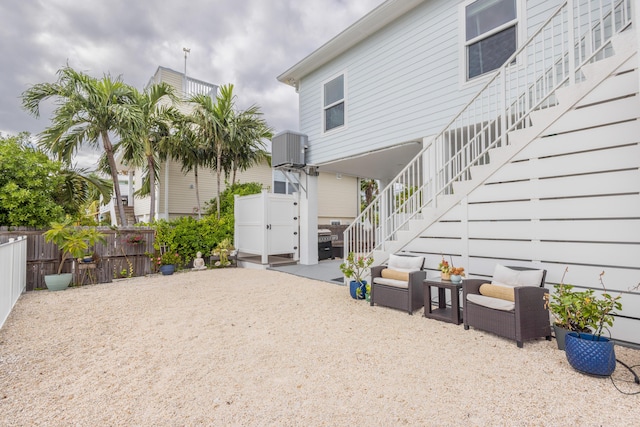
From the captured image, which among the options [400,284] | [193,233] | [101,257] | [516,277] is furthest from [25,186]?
[516,277]

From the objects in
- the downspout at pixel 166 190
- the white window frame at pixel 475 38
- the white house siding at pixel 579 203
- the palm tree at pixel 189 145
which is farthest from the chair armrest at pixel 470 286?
the downspout at pixel 166 190

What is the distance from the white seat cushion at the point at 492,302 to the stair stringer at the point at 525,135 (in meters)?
1.41

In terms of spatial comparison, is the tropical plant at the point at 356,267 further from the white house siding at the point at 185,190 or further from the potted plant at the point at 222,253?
the white house siding at the point at 185,190

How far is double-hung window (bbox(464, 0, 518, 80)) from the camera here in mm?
4711

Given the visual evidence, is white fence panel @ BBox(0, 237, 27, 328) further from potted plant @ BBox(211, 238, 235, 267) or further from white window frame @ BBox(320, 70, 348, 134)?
white window frame @ BBox(320, 70, 348, 134)

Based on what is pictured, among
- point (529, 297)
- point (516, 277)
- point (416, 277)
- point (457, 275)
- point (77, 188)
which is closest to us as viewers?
point (529, 297)

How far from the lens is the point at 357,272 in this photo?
5.06m

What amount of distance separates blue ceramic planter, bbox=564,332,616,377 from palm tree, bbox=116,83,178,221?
838 centimetres

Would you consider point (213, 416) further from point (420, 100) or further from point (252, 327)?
point (420, 100)

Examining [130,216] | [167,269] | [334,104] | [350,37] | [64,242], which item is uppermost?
[350,37]

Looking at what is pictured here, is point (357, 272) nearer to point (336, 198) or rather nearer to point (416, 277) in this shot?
point (416, 277)

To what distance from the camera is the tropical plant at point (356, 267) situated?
16.3 feet

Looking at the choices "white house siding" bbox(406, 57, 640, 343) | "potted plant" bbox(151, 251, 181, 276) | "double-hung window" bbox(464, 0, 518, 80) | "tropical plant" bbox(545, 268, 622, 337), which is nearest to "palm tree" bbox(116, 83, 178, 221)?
"potted plant" bbox(151, 251, 181, 276)

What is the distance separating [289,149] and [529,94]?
16.8 feet
